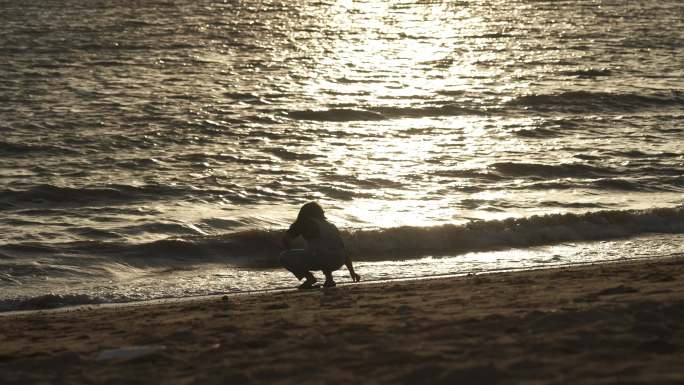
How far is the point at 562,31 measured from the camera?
41625 mm

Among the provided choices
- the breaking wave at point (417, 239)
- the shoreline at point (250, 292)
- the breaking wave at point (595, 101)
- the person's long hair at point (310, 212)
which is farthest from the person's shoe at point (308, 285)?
the breaking wave at point (595, 101)

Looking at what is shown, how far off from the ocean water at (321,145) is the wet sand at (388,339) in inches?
120

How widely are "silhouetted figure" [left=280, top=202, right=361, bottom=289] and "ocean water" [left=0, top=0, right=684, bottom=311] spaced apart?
1.46 m

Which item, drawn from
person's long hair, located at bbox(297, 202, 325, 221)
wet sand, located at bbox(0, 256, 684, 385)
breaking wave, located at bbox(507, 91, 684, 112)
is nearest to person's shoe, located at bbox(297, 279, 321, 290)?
person's long hair, located at bbox(297, 202, 325, 221)

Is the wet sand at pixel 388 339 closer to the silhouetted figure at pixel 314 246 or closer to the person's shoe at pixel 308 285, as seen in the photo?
the silhouetted figure at pixel 314 246

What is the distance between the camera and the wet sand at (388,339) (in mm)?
6367

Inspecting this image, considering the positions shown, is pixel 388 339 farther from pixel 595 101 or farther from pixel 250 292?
pixel 595 101

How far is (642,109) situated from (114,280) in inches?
691

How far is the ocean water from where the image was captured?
47.6ft

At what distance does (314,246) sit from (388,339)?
3583 mm

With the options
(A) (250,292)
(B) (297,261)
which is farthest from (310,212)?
(A) (250,292)

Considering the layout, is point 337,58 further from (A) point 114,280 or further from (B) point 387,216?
(A) point 114,280

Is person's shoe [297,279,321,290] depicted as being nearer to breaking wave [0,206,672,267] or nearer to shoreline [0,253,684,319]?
shoreline [0,253,684,319]

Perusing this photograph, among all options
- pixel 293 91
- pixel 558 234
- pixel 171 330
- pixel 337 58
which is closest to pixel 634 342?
pixel 171 330
